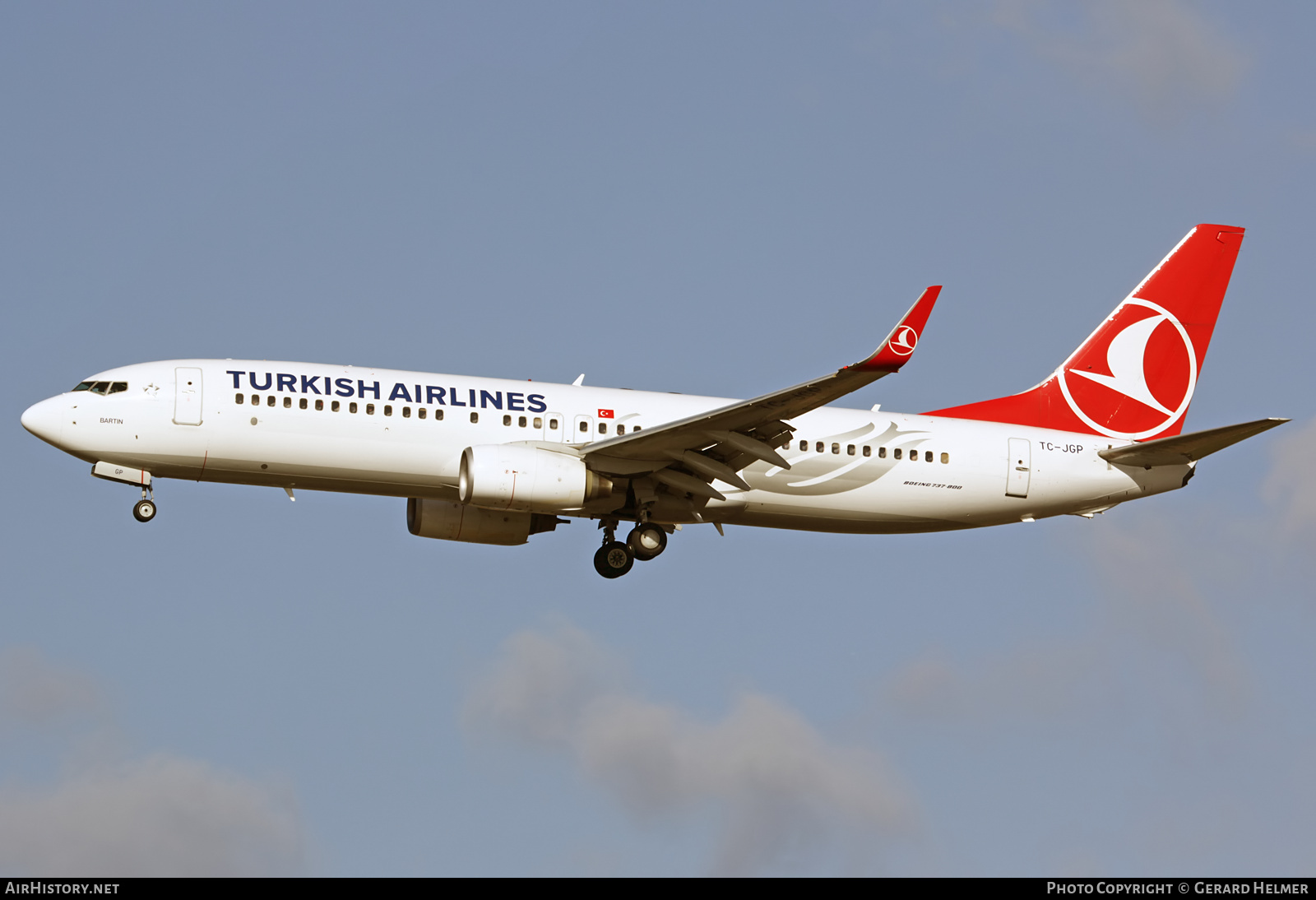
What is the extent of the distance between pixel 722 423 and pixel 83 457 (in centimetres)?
1398

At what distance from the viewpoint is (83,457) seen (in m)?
40.0

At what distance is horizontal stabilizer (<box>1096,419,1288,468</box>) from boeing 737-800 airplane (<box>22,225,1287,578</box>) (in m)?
0.05

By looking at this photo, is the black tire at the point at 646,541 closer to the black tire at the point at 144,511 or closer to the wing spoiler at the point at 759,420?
the wing spoiler at the point at 759,420

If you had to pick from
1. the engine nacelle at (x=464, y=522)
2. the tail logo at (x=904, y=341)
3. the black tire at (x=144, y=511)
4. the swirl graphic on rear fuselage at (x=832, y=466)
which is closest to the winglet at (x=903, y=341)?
the tail logo at (x=904, y=341)

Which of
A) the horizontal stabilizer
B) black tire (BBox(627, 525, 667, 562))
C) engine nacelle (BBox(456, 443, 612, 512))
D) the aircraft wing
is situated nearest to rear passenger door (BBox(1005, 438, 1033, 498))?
the horizontal stabilizer

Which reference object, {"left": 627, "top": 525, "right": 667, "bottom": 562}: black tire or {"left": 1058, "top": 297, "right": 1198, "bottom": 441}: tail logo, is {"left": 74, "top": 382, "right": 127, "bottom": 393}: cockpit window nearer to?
{"left": 627, "top": 525, "right": 667, "bottom": 562}: black tire

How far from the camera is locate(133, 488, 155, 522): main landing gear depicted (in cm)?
4050

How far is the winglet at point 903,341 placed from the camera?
35.1 metres

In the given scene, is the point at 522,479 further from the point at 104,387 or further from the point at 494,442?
the point at 104,387
